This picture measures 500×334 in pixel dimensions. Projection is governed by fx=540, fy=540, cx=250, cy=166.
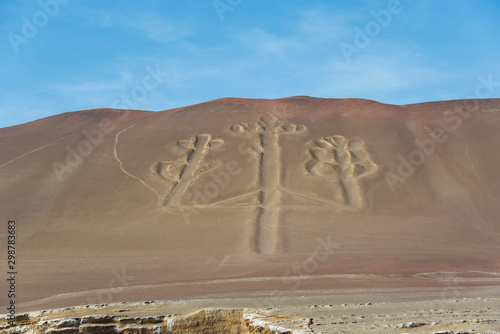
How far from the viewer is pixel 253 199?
86.8 ft

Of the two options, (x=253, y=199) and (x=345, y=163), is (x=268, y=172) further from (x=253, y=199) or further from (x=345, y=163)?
(x=345, y=163)

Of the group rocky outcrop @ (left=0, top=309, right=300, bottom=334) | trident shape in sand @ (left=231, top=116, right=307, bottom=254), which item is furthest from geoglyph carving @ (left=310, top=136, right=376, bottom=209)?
rocky outcrop @ (left=0, top=309, right=300, bottom=334)

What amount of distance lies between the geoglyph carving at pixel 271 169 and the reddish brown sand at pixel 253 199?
4.1 inches

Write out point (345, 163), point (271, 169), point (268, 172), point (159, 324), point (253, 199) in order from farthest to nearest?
1. point (345, 163)
2. point (271, 169)
3. point (268, 172)
4. point (253, 199)
5. point (159, 324)

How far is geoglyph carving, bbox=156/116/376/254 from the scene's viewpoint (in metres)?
24.9

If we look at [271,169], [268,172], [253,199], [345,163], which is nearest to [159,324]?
[253,199]

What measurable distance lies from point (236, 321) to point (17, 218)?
21.1 m

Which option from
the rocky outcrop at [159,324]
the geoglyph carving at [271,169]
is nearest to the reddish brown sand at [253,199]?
the geoglyph carving at [271,169]

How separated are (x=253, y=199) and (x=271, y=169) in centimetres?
352

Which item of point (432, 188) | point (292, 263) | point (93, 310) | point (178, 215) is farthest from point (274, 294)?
point (432, 188)

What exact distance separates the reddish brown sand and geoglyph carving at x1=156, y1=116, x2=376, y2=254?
0.34 ft

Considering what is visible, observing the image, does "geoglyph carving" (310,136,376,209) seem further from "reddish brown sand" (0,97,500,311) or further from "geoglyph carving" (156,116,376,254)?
"reddish brown sand" (0,97,500,311)

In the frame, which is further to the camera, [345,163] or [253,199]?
[345,163]

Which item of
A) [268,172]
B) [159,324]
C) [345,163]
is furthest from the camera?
[345,163]
